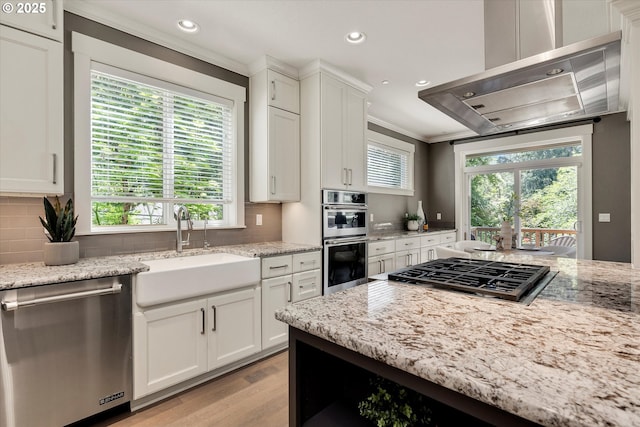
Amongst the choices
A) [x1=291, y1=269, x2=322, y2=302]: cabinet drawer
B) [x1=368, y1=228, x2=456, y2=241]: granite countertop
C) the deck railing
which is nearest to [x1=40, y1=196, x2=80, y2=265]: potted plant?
[x1=291, y1=269, x2=322, y2=302]: cabinet drawer

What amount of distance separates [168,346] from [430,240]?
3985 millimetres

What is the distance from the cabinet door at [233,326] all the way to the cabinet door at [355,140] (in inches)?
65.5

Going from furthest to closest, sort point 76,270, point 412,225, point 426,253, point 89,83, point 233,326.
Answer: point 412,225, point 426,253, point 233,326, point 89,83, point 76,270

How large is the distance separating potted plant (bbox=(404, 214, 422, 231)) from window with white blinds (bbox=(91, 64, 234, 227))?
3.31 metres

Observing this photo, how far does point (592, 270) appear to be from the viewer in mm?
1683

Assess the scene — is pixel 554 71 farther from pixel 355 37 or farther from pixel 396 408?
pixel 355 37

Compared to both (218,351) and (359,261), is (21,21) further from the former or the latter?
(359,261)

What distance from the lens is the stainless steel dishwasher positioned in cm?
152

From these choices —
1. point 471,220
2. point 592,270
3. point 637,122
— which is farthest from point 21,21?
point 471,220

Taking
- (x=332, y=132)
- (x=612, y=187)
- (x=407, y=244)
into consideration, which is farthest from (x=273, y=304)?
(x=612, y=187)

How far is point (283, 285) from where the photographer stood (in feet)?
8.97

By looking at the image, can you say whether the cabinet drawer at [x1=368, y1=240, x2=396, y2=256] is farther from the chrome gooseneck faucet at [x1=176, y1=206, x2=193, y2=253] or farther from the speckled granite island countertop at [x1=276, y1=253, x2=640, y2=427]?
the speckled granite island countertop at [x1=276, y1=253, x2=640, y2=427]

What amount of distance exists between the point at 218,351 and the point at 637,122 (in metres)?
2.58

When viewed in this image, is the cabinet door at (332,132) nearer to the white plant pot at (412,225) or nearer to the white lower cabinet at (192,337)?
the white lower cabinet at (192,337)
